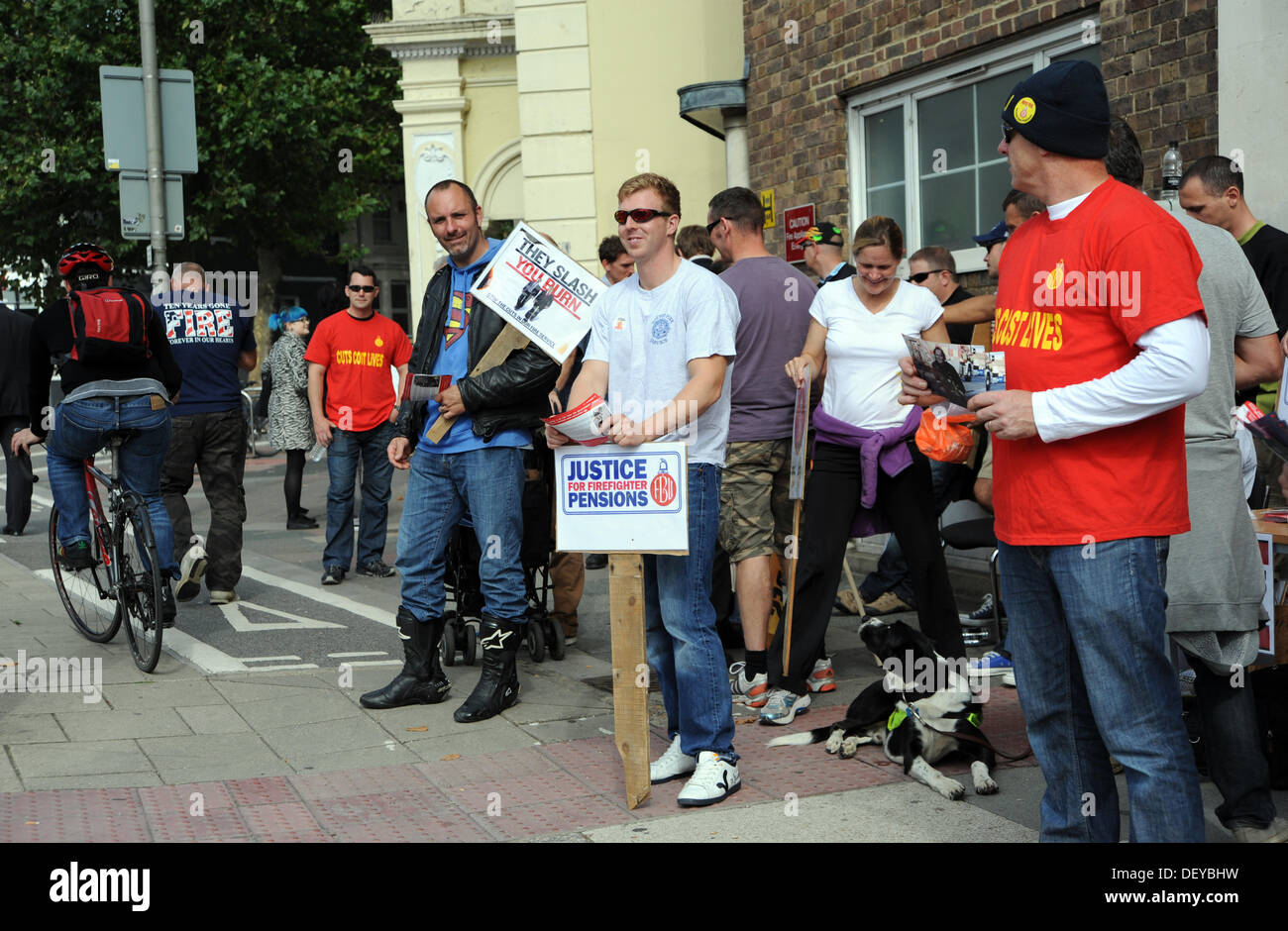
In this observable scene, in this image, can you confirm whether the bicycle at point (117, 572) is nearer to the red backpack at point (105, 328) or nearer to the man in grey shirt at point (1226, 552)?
the red backpack at point (105, 328)

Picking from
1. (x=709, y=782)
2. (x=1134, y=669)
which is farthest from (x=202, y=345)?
(x=1134, y=669)

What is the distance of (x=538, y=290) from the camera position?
17.0 feet

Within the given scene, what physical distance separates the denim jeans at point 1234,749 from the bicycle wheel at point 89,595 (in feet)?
17.3

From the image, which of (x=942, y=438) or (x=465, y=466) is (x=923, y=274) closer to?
(x=942, y=438)

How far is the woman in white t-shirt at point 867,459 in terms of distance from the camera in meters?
5.58

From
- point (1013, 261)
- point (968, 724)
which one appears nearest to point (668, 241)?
point (1013, 261)

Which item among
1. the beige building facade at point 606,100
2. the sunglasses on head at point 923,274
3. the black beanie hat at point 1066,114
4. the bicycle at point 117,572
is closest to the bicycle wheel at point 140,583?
the bicycle at point 117,572

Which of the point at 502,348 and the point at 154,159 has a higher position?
the point at 154,159

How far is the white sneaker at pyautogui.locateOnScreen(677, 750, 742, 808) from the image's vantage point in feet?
14.4

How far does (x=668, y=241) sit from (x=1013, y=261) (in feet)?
5.06

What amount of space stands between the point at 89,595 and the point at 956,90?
6450 millimetres

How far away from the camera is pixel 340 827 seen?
4.26m

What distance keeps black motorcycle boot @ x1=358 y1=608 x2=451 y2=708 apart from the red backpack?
2.21m

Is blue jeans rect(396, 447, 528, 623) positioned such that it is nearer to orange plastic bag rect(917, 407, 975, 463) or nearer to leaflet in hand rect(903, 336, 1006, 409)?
orange plastic bag rect(917, 407, 975, 463)
